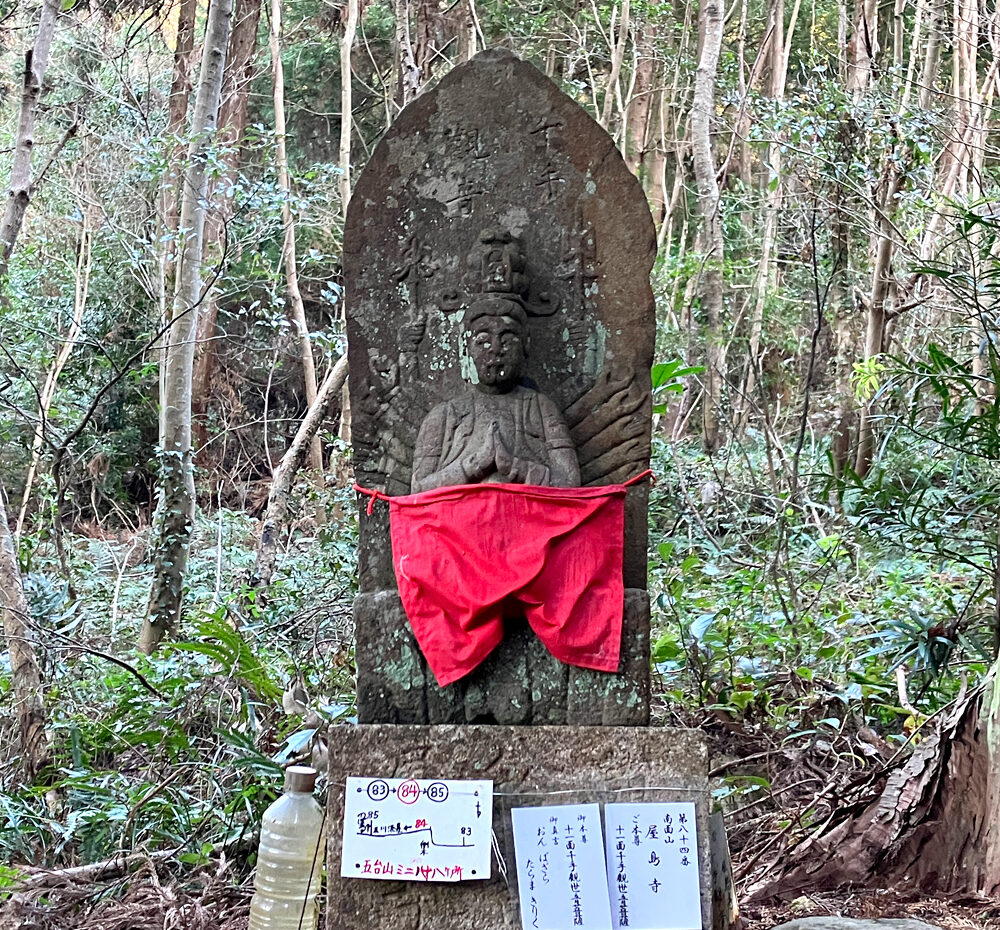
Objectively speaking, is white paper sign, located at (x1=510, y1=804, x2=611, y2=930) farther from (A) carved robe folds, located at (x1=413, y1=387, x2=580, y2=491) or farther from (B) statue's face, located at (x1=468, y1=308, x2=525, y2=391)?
(B) statue's face, located at (x1=468, y1=308, x2=525, y2=391)

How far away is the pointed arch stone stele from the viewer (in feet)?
9.97

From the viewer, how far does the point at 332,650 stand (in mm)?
5445

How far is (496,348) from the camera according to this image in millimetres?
2943

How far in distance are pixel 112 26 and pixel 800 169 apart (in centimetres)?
711

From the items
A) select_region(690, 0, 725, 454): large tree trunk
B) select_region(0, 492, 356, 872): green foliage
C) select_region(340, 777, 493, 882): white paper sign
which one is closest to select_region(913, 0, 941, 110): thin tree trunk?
select_region(690, 0, 725, 454): large tree trunk

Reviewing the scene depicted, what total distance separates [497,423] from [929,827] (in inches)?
80.2

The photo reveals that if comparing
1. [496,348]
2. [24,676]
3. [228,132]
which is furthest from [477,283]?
[228,132]

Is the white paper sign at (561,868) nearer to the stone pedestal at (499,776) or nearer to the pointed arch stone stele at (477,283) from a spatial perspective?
the stone pedestal at (499,776)

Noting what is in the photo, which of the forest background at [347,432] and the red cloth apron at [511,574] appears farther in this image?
the forest background at [347,432]

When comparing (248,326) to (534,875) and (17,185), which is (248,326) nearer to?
(17,185)

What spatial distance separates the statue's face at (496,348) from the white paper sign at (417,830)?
1.15 m

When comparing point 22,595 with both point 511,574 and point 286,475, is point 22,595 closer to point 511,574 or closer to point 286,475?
point 286,475

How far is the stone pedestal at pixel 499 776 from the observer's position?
8.79ft

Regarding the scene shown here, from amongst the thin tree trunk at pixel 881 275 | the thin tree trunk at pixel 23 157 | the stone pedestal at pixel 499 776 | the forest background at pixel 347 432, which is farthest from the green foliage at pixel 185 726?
the thin tree trunk at pixel 881 275
